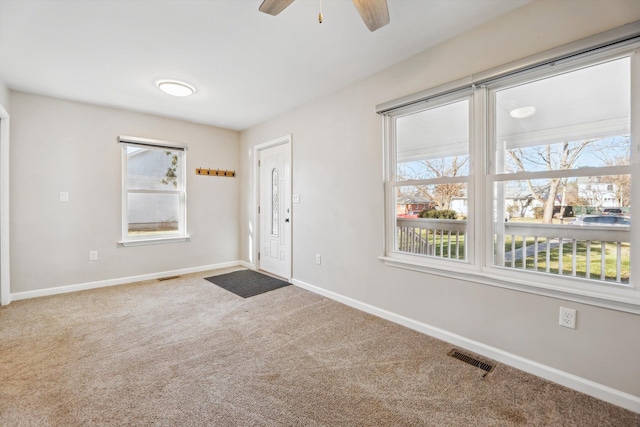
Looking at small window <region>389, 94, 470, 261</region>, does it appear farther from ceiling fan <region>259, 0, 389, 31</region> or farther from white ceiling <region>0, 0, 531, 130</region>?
ceiling fan <region>259, 0, 389, 31</region>

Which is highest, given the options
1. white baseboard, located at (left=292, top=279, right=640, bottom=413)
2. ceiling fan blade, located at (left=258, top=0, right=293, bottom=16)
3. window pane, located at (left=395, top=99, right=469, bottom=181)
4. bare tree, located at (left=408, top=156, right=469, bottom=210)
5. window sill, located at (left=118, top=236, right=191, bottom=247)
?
ceiling fan blade, located at (left=258, top=0, right=293, bottom=16)

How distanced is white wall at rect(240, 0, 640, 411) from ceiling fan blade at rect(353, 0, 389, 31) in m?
0.95

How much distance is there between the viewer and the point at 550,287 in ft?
5.98

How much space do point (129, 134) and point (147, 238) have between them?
4.94 feet

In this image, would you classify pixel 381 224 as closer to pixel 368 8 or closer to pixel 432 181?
pixel 432 181

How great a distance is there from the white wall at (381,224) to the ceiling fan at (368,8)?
3.19ft

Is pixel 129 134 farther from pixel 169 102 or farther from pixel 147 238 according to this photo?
pixel 147 238

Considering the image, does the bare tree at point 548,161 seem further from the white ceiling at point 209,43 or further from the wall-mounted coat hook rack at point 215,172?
the wall-mounted coat hook rack at point 215,172

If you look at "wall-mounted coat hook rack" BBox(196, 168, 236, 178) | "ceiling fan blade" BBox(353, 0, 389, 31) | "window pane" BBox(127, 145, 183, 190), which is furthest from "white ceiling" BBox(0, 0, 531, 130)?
"wall-mounted coat hook rack" BBox(196, 168, 236, 178)

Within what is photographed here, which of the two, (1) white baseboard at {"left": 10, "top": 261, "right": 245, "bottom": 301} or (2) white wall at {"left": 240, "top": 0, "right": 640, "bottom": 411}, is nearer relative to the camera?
(2) white wall at {"left": 240, "top": 0, "right": 640, "bottom": 411}

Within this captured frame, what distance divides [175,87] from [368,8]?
2.43m

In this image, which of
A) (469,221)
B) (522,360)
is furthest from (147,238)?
(522,360)

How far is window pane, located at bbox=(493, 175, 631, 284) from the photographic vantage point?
174 cm

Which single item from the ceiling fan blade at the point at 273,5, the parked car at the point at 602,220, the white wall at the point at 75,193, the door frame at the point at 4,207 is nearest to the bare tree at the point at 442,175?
the parked car at the point at 602,220
